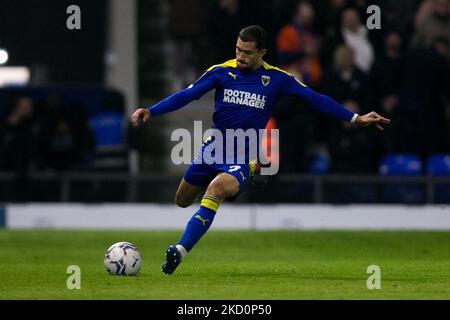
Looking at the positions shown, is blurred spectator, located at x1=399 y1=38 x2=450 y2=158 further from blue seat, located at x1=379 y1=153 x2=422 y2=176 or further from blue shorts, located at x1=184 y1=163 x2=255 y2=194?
blue shorts, located at x1=184 y1=163 x2=255 y2=194

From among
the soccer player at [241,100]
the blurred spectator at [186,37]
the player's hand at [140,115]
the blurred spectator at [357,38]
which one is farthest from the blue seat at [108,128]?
the player's hand at [140,115]

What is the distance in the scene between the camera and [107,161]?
19688 millimetres

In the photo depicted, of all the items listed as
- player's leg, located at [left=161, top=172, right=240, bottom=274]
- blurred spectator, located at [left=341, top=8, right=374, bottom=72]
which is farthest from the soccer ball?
blurred spectator, located at [left=341, top=8, right=374, bottom=72]

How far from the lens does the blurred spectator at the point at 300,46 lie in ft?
62.0

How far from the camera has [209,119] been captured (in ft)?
66.0

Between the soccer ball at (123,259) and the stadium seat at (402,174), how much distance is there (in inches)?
320

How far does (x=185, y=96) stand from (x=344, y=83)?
25.5 ft

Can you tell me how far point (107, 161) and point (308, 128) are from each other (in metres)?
3.24

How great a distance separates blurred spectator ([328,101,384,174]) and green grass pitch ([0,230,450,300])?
110cm

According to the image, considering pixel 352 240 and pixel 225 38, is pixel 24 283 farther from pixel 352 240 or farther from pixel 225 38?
pixel 225 38

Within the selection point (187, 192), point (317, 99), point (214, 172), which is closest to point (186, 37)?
point (187, 192)

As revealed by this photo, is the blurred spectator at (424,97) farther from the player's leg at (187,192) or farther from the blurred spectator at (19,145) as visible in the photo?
the player's leg at (187,192)
